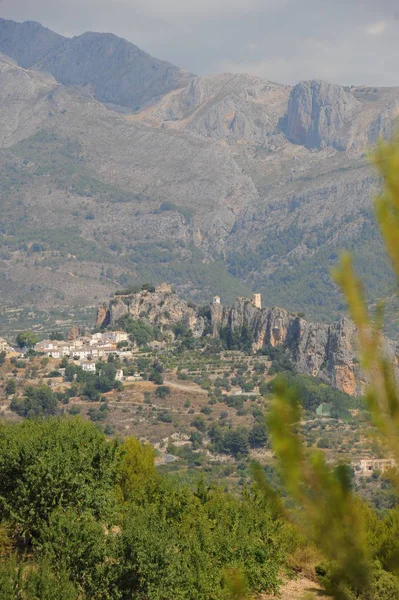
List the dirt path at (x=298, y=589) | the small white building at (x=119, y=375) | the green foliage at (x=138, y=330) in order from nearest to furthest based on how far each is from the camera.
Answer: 1. the dirt path at (x=298, y=589)
2. the small white building at (x=119, y=375)
3. the green foliage at (x=138, y=330)

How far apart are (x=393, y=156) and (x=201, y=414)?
72.7 metres

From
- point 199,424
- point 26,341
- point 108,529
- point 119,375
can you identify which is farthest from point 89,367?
point 108,529

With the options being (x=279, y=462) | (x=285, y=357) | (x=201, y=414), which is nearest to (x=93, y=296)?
(x=285, y=357)

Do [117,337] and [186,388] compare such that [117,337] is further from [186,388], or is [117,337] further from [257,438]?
[257,438]

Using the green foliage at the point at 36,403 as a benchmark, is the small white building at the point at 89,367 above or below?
above

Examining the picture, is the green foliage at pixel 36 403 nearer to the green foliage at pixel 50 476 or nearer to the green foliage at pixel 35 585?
the green foliage at pixel 50 476

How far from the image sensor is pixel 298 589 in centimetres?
2280

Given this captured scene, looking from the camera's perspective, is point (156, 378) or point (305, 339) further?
point (305, 339)

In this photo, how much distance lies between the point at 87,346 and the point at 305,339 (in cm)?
2041

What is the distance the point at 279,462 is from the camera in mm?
8172

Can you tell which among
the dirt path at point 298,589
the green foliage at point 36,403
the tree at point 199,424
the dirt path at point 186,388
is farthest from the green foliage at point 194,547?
the dirt path at point 186,388

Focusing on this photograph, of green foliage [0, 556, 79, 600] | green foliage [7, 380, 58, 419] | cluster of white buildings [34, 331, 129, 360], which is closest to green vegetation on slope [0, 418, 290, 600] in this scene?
green foliage [0, 556, 79, 600]

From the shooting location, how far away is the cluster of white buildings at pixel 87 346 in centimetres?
9369

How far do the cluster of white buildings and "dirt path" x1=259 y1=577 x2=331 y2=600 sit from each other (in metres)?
69.8
